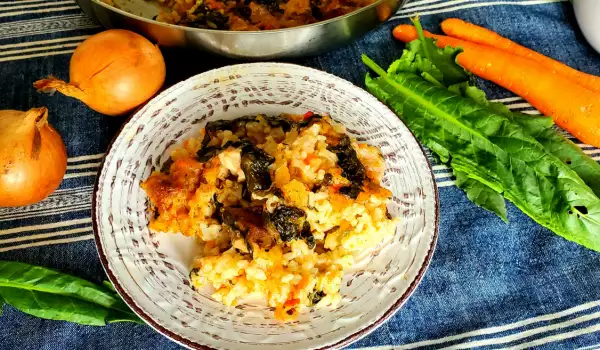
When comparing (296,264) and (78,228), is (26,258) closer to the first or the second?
(78,228)

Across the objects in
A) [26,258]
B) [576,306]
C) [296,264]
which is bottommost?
[576,306]

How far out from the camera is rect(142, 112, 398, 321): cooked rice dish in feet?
5.59

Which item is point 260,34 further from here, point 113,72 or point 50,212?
point 50,212

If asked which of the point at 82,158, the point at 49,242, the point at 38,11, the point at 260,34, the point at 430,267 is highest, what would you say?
the point at 260,34

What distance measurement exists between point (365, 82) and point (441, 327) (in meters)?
0.97

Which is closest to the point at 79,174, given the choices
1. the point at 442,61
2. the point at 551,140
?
the point at 442,61

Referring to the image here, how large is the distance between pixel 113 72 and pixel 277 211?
0.77m

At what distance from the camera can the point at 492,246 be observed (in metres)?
2.11

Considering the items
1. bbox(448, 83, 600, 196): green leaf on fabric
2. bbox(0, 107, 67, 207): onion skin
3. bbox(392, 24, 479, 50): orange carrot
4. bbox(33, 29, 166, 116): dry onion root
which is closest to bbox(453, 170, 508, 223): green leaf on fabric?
bbox(448, 83, 600, 196): green leaf on fabric

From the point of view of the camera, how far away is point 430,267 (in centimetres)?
205

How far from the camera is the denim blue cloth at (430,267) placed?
1.90m

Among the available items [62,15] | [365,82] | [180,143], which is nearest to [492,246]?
[365,82]

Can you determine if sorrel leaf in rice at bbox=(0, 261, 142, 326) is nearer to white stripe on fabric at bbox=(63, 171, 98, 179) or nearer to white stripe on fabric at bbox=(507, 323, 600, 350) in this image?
white stripe on fabric at bbox=(63, 171, 98, 179)

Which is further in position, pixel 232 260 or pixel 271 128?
pixel 271 128
